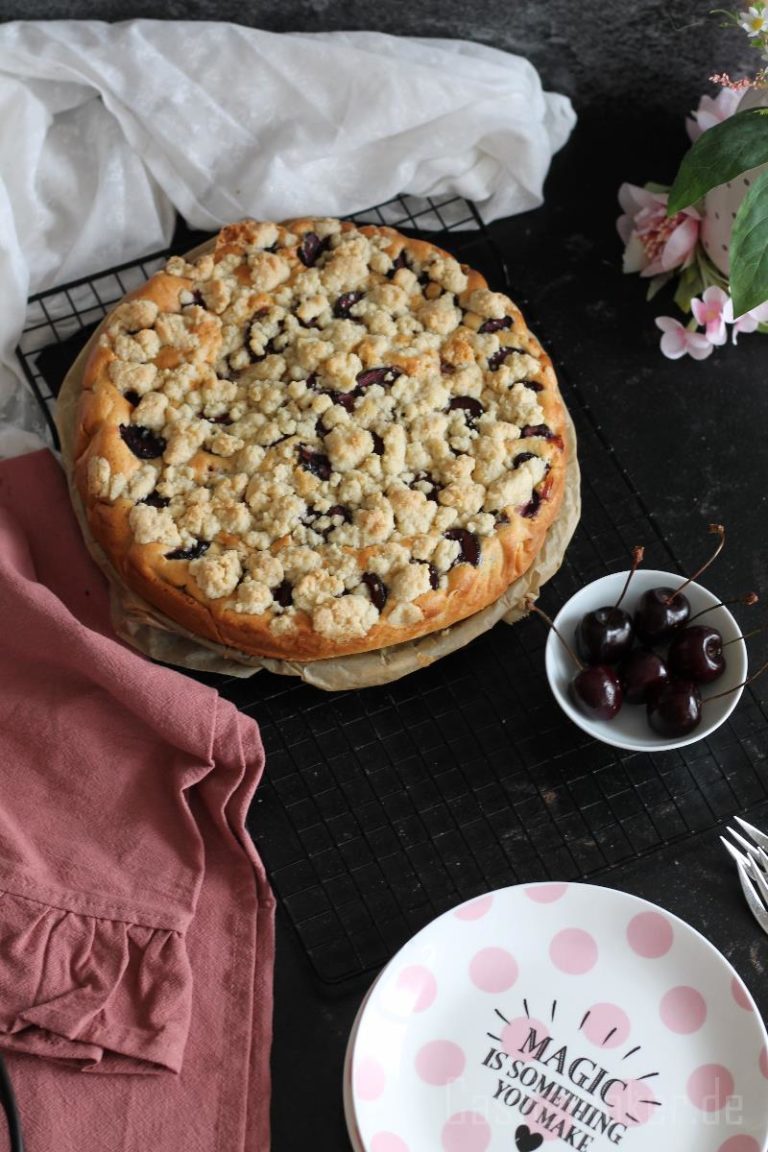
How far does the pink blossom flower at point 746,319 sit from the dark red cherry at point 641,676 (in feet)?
1.59

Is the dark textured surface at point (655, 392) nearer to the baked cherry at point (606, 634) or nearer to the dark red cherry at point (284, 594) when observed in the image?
the baked cherry at point (606, 634)

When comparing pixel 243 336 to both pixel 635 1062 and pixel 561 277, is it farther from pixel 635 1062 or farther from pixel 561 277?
pixel 635 1062

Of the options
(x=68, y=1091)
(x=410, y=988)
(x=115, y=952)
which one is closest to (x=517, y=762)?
(x=410, y=988)

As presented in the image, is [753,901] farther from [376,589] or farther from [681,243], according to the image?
[681,243]

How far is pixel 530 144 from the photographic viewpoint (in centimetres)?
190

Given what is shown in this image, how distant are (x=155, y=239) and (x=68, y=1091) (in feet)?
3.55

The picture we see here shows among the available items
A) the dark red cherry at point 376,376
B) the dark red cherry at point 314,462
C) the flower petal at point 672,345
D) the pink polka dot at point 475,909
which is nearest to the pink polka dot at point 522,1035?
the pink polka dot at point 475,909

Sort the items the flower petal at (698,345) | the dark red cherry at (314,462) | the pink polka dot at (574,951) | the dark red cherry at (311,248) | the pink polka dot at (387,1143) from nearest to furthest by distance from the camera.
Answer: the pink polka dot at (387,1143)
the pink polka dot at (574,951)
the dark red cherry at (314,462)
the dark red cherry at (311,248)
the flower petal at (698,345)

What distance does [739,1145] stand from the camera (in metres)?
1.47

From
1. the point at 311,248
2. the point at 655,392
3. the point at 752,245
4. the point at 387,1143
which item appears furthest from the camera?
the point at 655,392

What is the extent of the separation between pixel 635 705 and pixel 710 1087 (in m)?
0.43

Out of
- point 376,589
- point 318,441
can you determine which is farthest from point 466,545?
point 318,441

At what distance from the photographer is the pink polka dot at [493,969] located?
154 cm

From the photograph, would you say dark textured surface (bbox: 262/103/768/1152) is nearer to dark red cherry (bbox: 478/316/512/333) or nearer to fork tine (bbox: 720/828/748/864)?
fork tine (bbox: 720/828/748/864)
